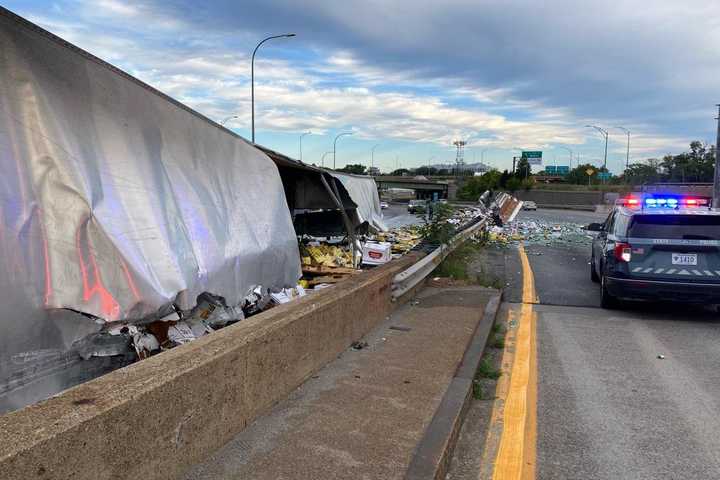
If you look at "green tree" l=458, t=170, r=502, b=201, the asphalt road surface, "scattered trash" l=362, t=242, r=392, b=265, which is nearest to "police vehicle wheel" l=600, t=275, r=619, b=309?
the asphalt road surface

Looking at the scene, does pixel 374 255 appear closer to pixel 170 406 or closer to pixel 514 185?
pixel 170 406

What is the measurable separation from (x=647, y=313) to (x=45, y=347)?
8.35 metres

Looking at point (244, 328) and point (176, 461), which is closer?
point (176, 461)

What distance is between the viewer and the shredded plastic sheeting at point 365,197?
1257 cm

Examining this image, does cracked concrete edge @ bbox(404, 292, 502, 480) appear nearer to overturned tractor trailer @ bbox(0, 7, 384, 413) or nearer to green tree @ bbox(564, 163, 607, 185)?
overturned tractor trailer @ bbox(0, 7, 384, 413)

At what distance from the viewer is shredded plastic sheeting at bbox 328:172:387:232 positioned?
1257 cm

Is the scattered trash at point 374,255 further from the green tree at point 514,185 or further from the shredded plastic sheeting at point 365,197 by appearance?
the green tree at point 514,185

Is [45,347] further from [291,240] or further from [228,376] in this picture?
[291,240]

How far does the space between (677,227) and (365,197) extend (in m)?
7.57

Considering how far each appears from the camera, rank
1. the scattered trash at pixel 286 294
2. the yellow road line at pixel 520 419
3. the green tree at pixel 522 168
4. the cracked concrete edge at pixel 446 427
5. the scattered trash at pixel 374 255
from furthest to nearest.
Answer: the green tree at pixel 522 168 → the scattered trash at pixel 374 255 → the scattered trash at pixel 286 294 → the yellow road line at pixel 520 419 → the cracked concrete edge at pixel 446 427

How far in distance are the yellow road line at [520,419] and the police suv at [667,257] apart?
1847mm

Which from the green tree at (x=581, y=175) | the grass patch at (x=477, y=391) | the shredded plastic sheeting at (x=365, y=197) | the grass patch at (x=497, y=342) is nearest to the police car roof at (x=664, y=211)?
the grass patch at (x=497, y=342)

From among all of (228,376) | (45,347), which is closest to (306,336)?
(228,376)

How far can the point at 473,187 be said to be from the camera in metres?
107
